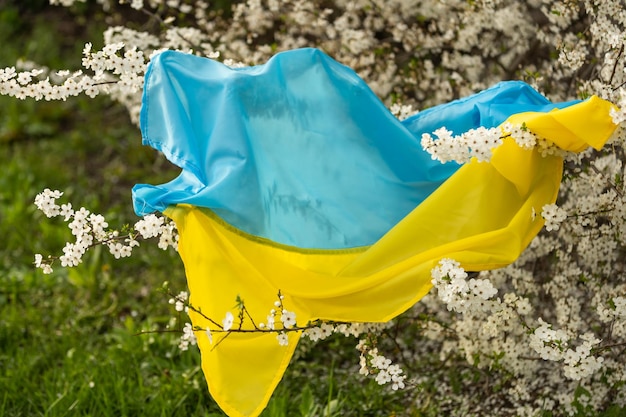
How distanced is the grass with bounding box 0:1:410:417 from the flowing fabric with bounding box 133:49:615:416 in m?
0.59

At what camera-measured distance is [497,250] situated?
2123 millimetres

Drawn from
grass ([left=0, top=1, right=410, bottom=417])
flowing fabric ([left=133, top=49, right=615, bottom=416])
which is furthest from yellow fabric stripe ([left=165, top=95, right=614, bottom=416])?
grass ([left=0, top=1, right=410, bottom=417])

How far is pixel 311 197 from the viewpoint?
223 cm

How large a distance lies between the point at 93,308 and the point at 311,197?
1.75 meters

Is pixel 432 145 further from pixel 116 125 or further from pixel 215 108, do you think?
pixel 116 125

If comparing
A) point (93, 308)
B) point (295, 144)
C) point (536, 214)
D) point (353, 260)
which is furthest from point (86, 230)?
point (93, 308)

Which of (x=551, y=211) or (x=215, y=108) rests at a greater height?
(x=215, y=108)

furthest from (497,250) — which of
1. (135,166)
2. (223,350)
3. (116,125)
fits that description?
(116,125)

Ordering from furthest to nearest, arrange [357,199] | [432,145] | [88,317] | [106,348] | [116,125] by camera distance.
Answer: [116,125]
[88,317]
[106,348]
[357,199]
[432,145]

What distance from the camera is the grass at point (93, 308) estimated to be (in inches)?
112

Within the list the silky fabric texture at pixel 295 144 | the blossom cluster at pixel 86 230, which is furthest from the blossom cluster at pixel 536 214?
the silky fabric texture at pixel 295 144

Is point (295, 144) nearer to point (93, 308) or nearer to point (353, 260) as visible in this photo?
point (353, 260)

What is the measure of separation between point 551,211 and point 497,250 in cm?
15

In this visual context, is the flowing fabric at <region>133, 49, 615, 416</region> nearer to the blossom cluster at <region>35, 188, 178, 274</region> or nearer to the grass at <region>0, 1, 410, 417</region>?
the blossom cluster at <region>35, 188, 178, 274</region>
